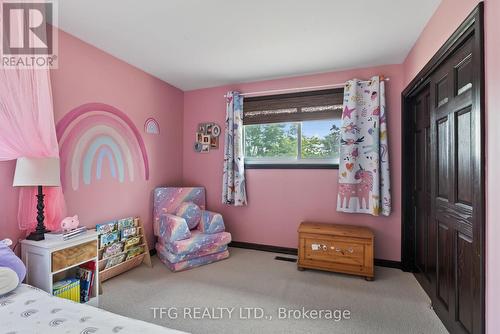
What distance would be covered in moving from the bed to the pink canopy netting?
31.2 inches

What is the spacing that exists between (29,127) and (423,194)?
3.62 m

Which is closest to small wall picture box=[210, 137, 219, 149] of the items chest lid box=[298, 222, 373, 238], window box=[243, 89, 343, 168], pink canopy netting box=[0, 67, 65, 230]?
window box=[243, 89, 343, 168]

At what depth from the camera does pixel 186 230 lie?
9.58ft

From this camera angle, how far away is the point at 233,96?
354cm

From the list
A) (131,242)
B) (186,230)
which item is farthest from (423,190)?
(131,242)

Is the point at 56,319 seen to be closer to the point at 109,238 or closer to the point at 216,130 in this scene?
the point at 109,238

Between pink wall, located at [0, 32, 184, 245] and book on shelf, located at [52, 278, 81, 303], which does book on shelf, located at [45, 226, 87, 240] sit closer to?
pink wall, located at [0, 32, 184, 245]

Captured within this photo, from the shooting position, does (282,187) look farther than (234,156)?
No

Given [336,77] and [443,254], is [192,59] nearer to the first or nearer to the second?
[336,77]

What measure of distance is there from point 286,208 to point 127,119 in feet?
7.93

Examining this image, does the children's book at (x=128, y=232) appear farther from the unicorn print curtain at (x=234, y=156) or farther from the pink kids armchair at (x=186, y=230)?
the unicorn print curtain at (x=234, y=156)

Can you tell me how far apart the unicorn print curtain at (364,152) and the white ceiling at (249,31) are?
0.41 metres

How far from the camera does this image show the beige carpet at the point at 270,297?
6.06 feet

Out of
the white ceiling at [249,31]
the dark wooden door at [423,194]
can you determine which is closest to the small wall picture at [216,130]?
the white ceiling at [249,31]
